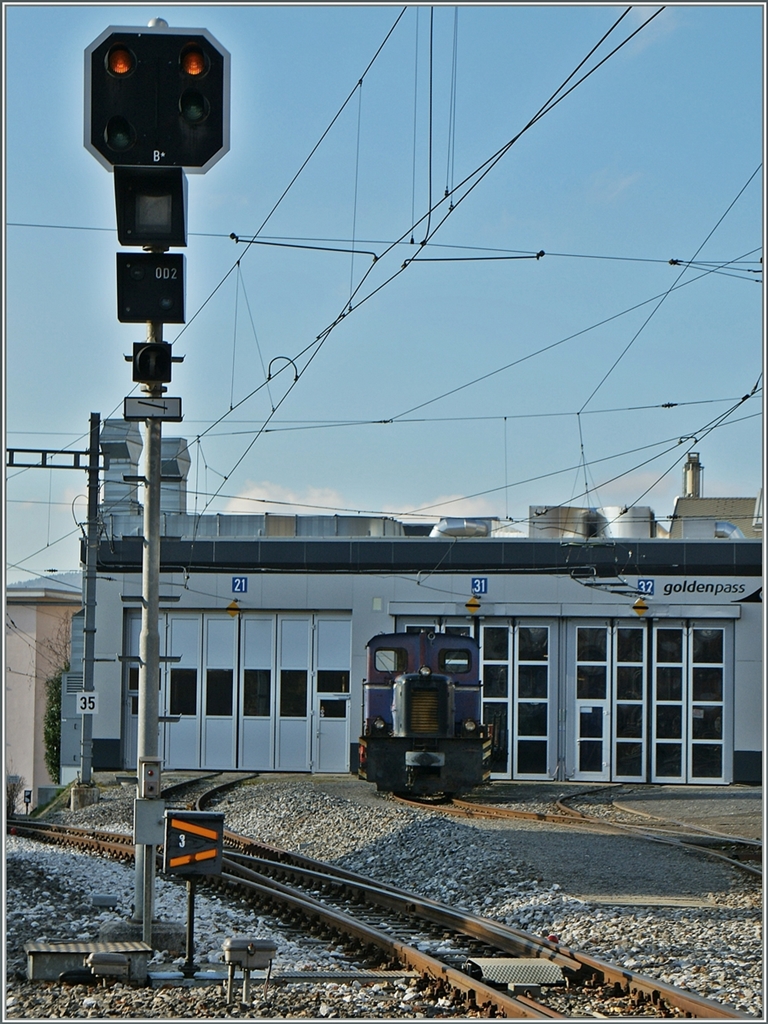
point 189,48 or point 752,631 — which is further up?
point 189,48

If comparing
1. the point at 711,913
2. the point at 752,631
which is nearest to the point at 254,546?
the point at 752,631

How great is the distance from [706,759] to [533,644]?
4556mm

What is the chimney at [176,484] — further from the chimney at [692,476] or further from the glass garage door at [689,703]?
the chimney at [692,476]

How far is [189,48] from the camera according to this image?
734 cm

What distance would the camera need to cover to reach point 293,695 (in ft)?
93.4

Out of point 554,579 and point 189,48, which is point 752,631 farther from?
point 189,48

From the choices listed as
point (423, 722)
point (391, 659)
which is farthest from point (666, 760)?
point (423, 722)

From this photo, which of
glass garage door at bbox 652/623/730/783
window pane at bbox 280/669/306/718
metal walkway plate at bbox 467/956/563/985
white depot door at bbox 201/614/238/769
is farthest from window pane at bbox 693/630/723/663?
metal walkway plate at bbox 467/956/563/985


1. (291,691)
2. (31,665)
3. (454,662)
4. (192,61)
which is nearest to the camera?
(192,61)

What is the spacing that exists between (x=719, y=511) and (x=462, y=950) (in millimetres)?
30504

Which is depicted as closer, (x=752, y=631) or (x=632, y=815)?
(x=632, y=815)

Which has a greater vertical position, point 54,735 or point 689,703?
point 689,703

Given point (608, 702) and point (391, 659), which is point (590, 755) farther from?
point (391, 659)

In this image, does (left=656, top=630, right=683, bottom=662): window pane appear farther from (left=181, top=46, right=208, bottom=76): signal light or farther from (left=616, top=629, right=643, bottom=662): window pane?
(left=181, top=46, right=208, bottom=76): signal light
